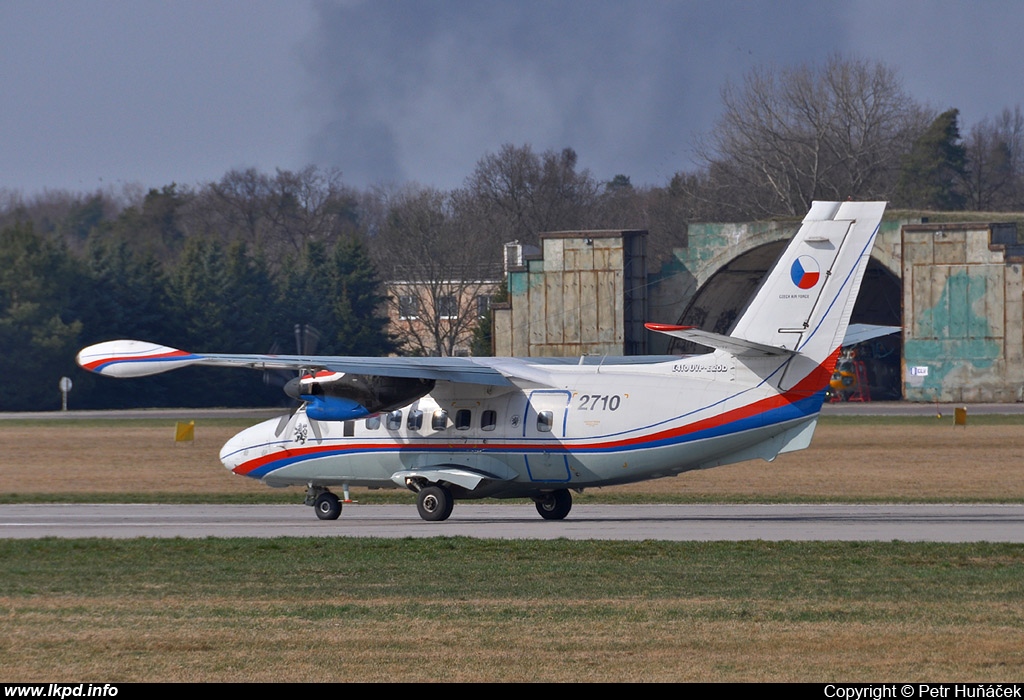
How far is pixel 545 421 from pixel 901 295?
156 feet

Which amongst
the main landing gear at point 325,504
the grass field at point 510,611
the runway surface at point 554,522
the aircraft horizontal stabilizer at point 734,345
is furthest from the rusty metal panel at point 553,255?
the grass field at point 510,611

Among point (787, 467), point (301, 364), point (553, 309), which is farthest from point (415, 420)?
point (553, 309)

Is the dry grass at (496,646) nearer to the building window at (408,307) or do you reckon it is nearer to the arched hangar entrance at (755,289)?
the arched hangar entrance at (755,289)

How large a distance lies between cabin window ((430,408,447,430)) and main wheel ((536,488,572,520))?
2.65 meters

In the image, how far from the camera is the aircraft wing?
71.2 ft

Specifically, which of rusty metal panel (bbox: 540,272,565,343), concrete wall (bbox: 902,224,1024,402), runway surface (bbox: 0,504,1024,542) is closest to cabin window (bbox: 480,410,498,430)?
runway surface (bbox: 0,504,1024,542)

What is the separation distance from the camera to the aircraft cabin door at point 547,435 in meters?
23.8

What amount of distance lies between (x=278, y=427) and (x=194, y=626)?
1347 cm

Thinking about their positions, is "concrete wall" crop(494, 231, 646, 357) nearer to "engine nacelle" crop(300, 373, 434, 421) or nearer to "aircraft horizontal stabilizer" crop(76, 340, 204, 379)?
"engine nacelle" crop(300, 373, 434, 421)

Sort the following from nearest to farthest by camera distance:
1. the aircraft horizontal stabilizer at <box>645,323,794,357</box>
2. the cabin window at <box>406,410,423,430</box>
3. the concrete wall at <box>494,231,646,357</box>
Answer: the aircraft horizontal stabilizer at <box>645,323,794,357</box>, the cabin window at <box>406,410,423,430</box>, the concrete wall at <box>494,231,646,357</box>

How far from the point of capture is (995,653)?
11195 millimetres

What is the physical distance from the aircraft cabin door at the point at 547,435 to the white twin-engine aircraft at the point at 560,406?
1.0 inches

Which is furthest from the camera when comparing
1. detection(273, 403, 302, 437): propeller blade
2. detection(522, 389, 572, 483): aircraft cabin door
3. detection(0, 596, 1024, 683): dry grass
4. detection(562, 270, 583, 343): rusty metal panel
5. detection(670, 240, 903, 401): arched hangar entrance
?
detection(670, 240, 903, 401): arched hangar entrance
